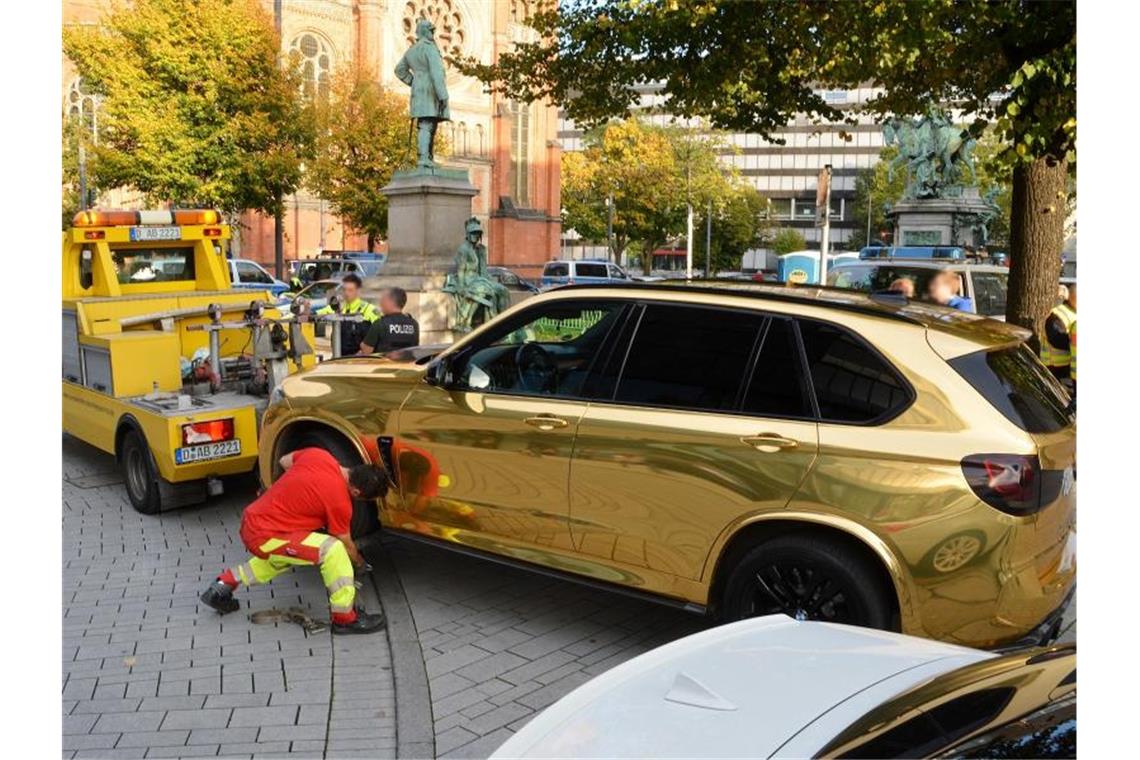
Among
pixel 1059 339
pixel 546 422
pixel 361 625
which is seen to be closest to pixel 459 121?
pixel 1059 339

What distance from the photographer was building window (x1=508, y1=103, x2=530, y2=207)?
2373 inches

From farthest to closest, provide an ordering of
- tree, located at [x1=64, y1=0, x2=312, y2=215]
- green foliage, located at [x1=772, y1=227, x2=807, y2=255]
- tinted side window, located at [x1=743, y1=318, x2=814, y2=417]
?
green foliage, located at [x1=772, y1=227, x2=807, y2=255]
tree, located at [x1=64, y1=0, x2=312, y2=215]
tinted side window, located at [x1=743, y1=318, x2=814, y2=417]

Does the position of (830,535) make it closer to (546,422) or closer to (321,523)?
(546,422)

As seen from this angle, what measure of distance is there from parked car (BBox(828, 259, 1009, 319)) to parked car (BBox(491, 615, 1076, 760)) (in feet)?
34.4

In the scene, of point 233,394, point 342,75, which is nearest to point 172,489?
point 233,394

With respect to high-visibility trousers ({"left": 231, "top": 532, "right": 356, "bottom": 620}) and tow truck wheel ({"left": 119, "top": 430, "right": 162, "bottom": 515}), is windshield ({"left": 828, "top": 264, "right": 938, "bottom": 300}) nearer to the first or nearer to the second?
tow truck wheel ({"left": 119, "top": 430, "right": 162, "bottom": 515})

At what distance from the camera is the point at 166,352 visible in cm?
805

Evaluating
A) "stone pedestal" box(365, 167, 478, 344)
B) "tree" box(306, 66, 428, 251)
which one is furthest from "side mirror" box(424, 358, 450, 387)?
"tree" box(306, 66, 428, 251)

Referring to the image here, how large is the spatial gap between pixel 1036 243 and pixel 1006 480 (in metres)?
7.29

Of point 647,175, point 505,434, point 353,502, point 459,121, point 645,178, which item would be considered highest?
point 459,121

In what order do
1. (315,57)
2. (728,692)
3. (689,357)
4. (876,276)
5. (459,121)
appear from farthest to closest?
(459,121) → (315,57) → (876,276) → (689,357) → (728,692)

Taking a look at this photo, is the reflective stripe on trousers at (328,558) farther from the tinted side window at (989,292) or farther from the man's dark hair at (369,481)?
the tinted side window at (989,292)

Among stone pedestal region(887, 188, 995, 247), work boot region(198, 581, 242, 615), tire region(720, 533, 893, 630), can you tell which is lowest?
work boot region(198, 581, 242, 615)

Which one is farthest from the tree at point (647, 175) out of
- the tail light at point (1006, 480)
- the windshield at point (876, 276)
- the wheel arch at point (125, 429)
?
the tail light at point (1006, 480)
